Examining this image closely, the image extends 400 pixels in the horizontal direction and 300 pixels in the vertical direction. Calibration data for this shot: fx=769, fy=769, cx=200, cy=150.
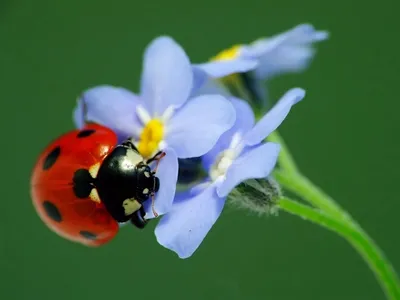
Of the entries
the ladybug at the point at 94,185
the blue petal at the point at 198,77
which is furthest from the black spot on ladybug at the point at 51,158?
the blue petal at the point at 198,77

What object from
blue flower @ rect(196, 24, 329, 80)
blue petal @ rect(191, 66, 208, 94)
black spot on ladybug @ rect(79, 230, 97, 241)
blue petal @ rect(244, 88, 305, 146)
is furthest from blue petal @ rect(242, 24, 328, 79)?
black spot on ladybug @ rect(79, 230, 97, 241)

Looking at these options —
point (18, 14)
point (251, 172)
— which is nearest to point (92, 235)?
point (251, 172)

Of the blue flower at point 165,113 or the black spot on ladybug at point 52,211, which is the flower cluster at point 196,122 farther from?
the black spot on ladybug at point 52,211

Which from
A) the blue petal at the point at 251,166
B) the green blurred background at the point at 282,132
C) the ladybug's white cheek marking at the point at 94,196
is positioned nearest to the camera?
the blue petal at the point at 251,166

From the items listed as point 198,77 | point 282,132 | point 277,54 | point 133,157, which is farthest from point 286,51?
point 282,132

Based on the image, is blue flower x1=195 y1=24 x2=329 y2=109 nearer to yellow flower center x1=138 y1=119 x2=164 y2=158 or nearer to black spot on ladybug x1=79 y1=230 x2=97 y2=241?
yellow flower center x1=138 y1=119 x2=164 y2=158

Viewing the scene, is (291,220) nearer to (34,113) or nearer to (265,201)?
(34,113)

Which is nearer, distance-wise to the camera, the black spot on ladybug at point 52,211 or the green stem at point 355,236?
the green stem at point 355,236
